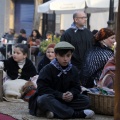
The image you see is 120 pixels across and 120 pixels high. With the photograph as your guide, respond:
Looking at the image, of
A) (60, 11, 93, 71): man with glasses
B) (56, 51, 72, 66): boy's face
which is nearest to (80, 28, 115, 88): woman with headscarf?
(60, 11, 93, 71): man with glasses

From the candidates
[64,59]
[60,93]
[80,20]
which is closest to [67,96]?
[60,93]

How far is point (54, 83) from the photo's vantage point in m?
6.86

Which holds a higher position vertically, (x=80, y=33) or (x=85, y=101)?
(x=80, y=33)

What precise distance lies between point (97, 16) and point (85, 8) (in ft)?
24.3

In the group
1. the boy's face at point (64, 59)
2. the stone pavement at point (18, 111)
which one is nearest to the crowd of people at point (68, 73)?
the boy's face at point (64, 59)

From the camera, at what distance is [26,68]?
8836 mm

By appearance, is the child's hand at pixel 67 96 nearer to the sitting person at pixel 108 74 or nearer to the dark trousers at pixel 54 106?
the dark trousers at pixel 54 106

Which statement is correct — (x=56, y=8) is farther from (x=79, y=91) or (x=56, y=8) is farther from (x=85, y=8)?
(x=79, y=91)

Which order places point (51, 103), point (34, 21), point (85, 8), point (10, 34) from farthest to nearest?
point (34, 21) < point (10, 34) < point (85, 8) < point (51, 103)

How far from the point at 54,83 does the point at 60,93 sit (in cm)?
19

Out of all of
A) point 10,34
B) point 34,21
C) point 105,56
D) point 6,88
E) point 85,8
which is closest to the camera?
point 105,56

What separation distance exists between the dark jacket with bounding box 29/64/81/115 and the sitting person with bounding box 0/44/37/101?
1.69 meters

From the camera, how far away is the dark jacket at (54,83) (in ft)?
22.3

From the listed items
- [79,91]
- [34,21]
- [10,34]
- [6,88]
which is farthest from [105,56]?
[34,21]
